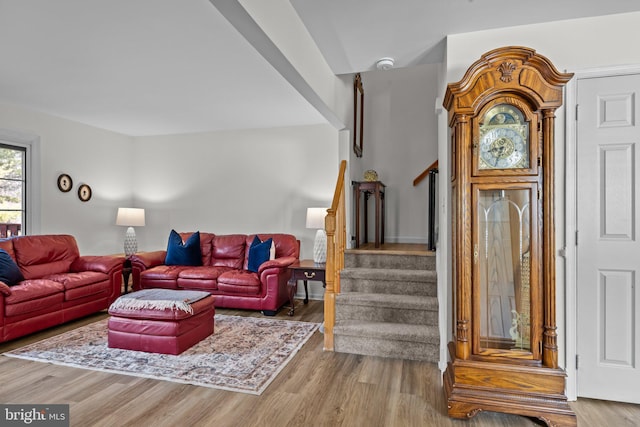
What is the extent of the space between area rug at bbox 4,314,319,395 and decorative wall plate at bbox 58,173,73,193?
7.26ft

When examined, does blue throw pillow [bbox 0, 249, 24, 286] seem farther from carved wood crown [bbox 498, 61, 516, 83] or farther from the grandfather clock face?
carved wood crown [bbox 498, 61, 516, 83]

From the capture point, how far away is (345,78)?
402cm

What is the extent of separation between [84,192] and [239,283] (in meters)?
2.93

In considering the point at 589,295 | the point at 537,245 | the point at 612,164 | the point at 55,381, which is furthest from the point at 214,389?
the point at 612,164

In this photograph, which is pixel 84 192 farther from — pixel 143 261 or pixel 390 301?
pixel 390 301

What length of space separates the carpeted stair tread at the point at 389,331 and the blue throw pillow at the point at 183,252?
2.62m

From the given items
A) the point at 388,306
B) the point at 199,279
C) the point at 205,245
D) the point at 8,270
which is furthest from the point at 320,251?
the point at 8,270

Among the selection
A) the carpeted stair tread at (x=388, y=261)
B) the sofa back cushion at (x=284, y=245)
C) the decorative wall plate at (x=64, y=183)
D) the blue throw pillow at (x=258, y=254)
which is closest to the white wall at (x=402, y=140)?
the sofa back cushion at (x=284, y=245)

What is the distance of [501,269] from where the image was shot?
6.82ft

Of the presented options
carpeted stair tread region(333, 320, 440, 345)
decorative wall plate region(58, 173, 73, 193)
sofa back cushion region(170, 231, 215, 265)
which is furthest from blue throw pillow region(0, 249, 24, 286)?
carpeted stair tread region(333, 320, 440, 345)

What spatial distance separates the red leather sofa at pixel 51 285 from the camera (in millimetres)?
3199

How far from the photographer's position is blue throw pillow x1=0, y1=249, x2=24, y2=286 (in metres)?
3.42

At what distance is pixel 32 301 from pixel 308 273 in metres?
2.72

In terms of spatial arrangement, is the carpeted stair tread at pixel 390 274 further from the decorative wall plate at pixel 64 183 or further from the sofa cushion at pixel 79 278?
the decorative wall plate at pixel 64 183
